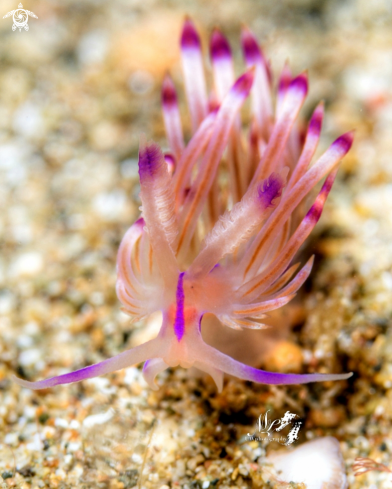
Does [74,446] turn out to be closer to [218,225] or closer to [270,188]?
[218,225]

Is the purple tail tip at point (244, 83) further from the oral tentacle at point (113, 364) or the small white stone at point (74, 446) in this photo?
the small white stone at point (74, 446)

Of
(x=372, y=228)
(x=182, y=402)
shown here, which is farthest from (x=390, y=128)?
(x=182, y=402)

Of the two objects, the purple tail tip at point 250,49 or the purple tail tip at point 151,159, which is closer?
the purple tail tip at point 151,159

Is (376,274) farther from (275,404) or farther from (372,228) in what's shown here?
(275,404)

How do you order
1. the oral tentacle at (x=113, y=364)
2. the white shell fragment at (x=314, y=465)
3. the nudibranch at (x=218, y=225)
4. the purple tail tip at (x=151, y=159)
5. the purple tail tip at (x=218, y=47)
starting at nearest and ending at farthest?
the purple tail tip at (x=151, y=159) < the nudibranch at (x=218, y=225) < the oral tentacle at (x=113, y=364) < the white shell fragment at (x=314, y=465) < the purple tail tip at (x=218, y=47)

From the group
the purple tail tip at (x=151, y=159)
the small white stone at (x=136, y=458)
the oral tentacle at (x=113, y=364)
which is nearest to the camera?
the purple tail tip at (x=151, y=159)

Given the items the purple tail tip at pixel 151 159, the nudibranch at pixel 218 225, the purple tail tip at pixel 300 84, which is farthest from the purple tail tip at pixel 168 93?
the purple tail tip at pixel 151 159

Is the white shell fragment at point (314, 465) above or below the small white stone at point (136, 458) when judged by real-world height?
below

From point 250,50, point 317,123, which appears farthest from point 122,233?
point 317,123
